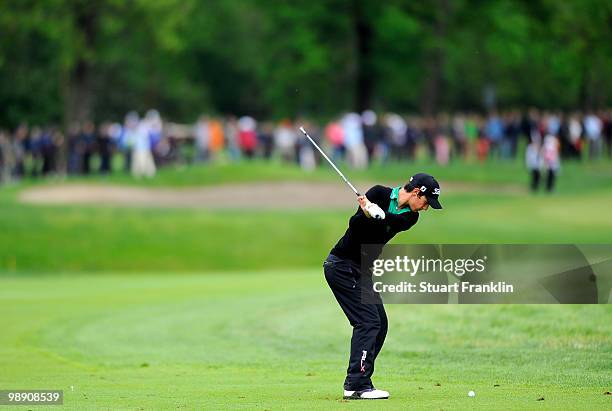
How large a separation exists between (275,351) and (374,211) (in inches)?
279

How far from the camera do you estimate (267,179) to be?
164ft

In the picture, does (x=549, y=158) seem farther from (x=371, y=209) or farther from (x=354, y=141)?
(x=371, y=209)

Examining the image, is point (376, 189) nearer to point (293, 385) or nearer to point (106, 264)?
point (293, 385)

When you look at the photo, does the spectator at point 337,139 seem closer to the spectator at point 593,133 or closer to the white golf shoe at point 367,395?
the spectator at point 593,133

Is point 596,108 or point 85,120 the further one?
point 596,108

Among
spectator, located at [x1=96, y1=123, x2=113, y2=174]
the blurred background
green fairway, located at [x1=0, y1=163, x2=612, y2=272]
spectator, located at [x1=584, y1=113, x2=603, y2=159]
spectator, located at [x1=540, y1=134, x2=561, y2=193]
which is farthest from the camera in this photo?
spectator, located at [x1=584, y1=113, x2=603, y2=159]

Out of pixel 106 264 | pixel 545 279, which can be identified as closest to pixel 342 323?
pixel 545 279

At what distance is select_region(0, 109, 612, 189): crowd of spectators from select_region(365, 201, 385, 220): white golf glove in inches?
1427

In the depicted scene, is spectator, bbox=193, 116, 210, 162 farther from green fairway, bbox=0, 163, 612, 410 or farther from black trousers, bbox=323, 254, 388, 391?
black trousers, bbox=323, 254, 388, 391

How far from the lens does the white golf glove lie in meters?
12.9

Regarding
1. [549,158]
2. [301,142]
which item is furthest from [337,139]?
[549,158]

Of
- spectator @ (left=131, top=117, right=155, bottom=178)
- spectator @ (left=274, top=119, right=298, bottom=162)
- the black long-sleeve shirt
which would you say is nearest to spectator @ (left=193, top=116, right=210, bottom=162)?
spectator @ (left=274, top=119, right=298, bottom=162)

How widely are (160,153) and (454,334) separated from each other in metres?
40.8

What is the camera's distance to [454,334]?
2039cm
